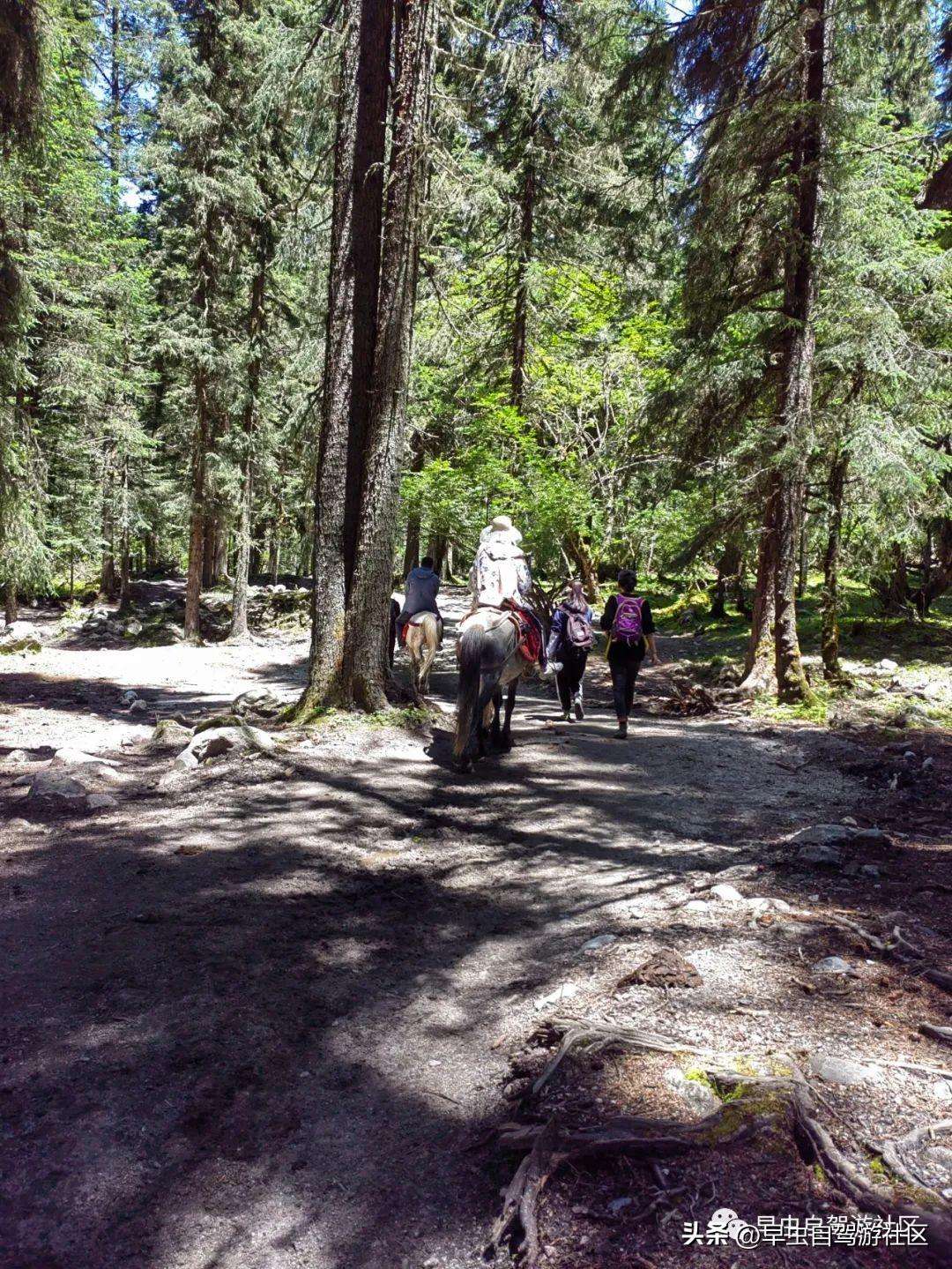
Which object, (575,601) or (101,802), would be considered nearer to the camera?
(101,802)

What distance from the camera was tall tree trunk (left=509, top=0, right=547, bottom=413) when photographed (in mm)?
17797

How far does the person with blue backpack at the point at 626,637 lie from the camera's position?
35.8 ft

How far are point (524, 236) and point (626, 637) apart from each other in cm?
1262

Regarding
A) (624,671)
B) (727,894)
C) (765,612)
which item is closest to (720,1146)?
(727,894)

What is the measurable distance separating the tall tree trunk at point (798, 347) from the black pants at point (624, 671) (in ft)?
11.7

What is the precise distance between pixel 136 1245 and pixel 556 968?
2.31 metres

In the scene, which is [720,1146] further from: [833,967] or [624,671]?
[624,671]

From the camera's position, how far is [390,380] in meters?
10.3

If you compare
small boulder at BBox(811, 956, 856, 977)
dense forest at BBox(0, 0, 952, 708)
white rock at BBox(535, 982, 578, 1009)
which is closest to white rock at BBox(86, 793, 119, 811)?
dense forest at BBox(0, 0, 952, 708)

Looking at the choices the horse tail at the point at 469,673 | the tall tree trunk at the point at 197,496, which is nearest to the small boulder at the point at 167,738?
the horse tail at the point at 469,673

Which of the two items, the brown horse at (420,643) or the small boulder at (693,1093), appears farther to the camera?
the brown horse at (420,643)

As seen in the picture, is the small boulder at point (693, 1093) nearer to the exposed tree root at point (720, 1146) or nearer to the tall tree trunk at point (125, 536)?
the exposed tree root at point (720, 1146)

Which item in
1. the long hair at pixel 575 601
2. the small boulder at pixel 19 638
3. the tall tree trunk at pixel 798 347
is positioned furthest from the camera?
the small boulder at pixel 19 638

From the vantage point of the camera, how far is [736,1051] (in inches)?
122
